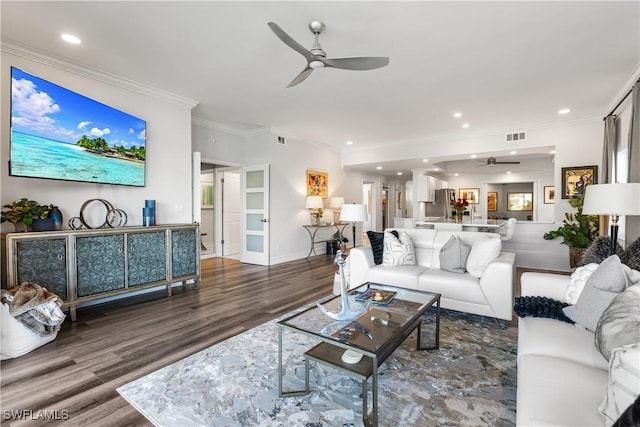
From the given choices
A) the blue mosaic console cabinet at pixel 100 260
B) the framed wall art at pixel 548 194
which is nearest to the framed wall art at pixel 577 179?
the framed wall art at pixel 548 194

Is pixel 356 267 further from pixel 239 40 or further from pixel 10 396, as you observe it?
pixel 10 396

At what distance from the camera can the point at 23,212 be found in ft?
9.05

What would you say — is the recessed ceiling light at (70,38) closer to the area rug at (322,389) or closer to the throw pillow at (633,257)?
the area rug at (322,389)

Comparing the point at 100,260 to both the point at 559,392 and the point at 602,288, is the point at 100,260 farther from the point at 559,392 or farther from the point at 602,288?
the point at 602,288

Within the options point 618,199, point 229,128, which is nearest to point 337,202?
point 229,128

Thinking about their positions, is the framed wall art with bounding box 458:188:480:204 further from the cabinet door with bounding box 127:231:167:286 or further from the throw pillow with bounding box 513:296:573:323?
the cabinet door with bounding box 127:231:167:286

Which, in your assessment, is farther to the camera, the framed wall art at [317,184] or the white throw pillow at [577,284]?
the framed wall art at [317,184]

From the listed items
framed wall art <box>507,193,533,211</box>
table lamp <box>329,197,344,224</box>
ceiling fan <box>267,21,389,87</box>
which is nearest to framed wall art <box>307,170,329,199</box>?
table lamp <box>329,197,344,224</box>

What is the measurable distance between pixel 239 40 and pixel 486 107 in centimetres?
387

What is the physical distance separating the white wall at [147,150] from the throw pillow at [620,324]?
4.50 m

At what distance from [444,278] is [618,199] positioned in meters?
1.52

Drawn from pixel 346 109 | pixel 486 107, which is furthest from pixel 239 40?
pixel 486 107

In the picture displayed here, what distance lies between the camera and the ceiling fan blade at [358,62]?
2529 millimetres

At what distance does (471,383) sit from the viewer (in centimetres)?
193
